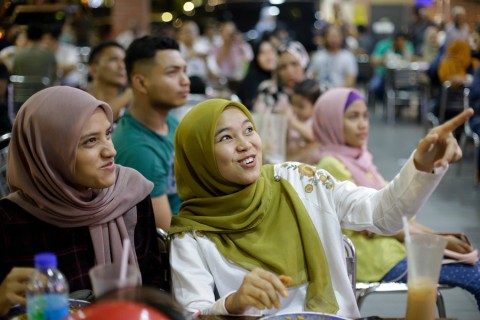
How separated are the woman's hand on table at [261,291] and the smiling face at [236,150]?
1.60 ft

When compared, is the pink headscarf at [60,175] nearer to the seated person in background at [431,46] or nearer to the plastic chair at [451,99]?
the plastic chair at [451,99]

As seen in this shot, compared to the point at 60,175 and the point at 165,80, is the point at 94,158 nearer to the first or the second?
the point at 60,175

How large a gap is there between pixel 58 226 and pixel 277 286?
75 cm

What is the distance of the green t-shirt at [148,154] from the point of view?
10.2ft

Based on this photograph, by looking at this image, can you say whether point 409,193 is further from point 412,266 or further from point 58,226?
point 58,226

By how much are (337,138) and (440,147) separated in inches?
58.7

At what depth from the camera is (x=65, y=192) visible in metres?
2.05

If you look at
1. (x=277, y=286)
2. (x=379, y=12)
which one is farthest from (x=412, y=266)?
(x=379, y=12)

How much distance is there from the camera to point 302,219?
212 cm

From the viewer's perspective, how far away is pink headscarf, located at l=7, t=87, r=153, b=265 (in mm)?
2039

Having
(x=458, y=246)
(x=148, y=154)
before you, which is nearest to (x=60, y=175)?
(x=148, y=154)

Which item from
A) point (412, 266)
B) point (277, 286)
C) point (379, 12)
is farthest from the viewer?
point (379, 12)

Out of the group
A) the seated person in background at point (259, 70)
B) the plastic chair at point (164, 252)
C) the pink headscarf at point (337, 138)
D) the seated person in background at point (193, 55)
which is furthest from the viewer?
the seated person in background at point (193, 55)

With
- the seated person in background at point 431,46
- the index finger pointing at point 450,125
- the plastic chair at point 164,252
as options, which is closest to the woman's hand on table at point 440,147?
the index finger pointing at point 450,125
